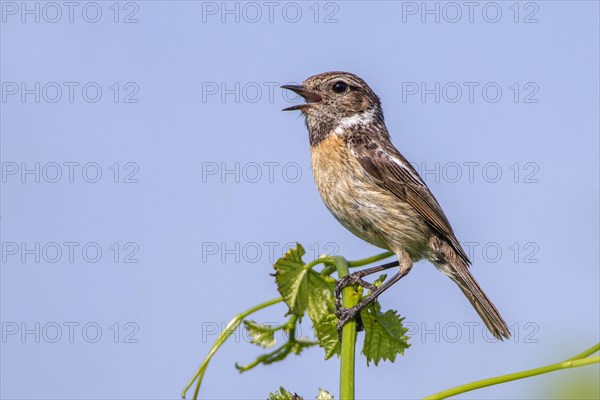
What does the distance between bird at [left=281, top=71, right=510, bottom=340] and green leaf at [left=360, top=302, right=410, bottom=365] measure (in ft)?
8.13

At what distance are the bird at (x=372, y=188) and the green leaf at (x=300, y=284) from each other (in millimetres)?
2659

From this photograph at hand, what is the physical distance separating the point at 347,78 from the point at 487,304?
223 centimetres

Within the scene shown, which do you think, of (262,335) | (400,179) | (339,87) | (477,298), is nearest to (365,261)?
(262,335)

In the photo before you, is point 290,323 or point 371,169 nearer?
point 290,323

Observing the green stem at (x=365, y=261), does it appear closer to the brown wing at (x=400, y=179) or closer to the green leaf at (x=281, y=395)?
the green leaf at (x=281, y=395)

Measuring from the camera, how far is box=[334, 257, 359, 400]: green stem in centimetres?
241

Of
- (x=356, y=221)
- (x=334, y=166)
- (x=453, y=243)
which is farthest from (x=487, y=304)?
(x=334, y=166)

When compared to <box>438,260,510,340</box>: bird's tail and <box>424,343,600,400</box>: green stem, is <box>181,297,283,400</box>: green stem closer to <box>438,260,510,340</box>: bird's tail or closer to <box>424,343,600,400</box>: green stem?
<box>424,343,600,400</box>: green stem

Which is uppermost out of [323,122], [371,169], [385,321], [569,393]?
[323,122]

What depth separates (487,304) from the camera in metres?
6.24

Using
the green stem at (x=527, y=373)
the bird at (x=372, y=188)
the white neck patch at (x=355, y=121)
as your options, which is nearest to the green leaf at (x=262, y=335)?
the green stem at (x=527, y=373)

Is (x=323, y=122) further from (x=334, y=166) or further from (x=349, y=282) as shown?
(x=349, y=282)

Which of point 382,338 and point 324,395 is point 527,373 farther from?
point 382,338

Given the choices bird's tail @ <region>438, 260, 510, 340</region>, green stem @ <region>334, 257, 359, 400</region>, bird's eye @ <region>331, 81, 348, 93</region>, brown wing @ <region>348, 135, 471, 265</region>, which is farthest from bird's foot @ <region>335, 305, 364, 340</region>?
bird's eye @ <region>331, 81, 348, 93</region>
